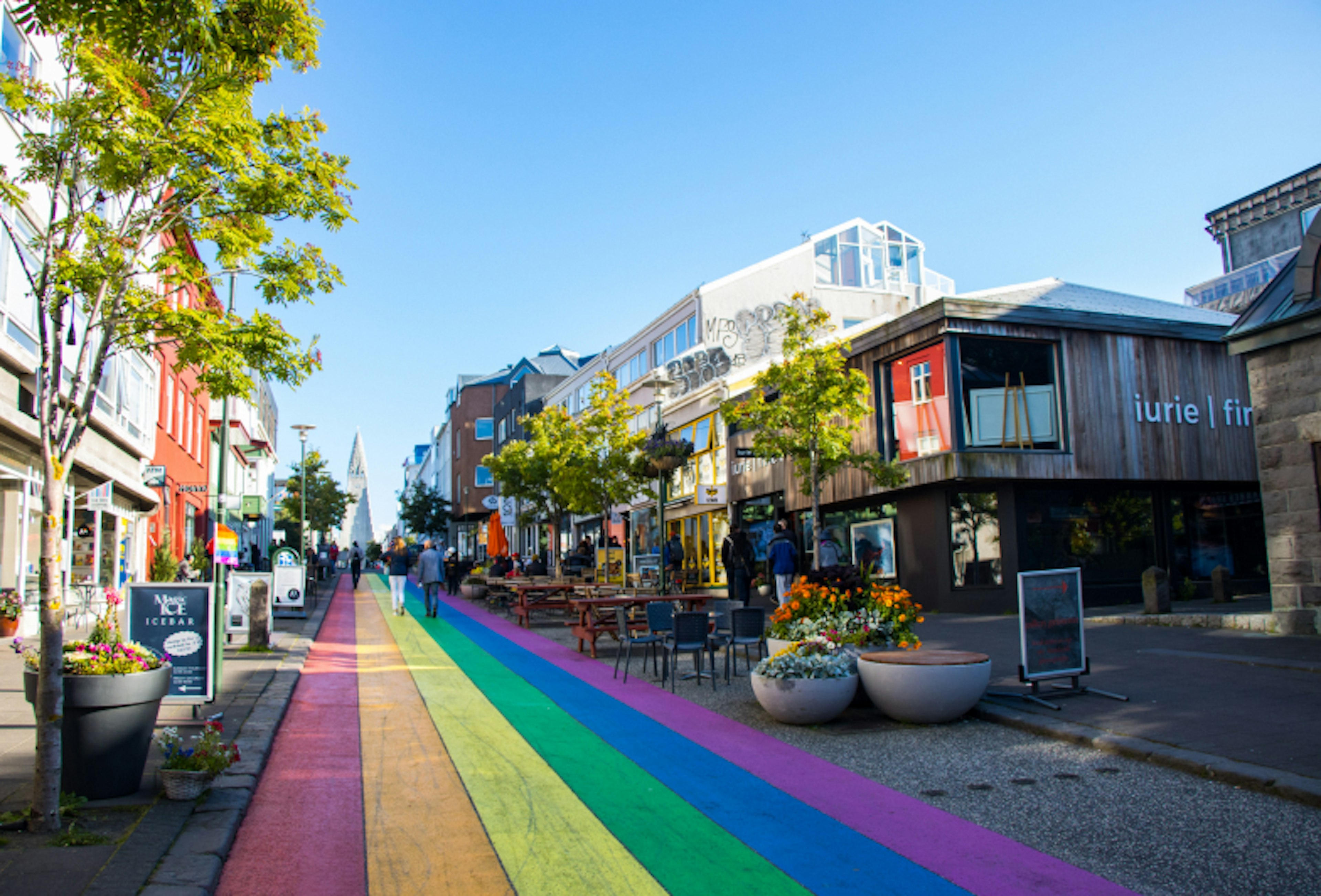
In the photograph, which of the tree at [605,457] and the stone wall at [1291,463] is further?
the tree at [605,457]

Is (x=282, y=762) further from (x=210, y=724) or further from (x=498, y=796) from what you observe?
(x=498, y=796)

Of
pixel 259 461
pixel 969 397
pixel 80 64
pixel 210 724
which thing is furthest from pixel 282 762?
pixel 259 461

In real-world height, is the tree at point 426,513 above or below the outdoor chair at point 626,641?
above

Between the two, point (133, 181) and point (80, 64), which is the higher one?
point (80, 64)

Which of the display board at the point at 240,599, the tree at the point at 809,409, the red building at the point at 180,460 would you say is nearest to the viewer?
the display board at the point at 240,599

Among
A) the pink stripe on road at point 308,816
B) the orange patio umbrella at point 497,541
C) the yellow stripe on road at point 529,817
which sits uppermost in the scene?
the orange patio umbrella at point 497,541

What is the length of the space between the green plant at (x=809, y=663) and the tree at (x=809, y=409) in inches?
274

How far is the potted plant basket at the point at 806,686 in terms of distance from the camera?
8.11m

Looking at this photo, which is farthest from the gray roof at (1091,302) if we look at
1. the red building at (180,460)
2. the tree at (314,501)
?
A: the tree at (314,501)

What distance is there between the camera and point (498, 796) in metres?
6.09

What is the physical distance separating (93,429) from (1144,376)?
2199 centimetres

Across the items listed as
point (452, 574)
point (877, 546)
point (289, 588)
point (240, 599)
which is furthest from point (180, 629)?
point (452, 574)

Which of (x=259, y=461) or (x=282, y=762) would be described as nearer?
(x=282, y=762)

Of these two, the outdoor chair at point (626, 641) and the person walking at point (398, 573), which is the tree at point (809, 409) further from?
the person walking at point (398, 573)
